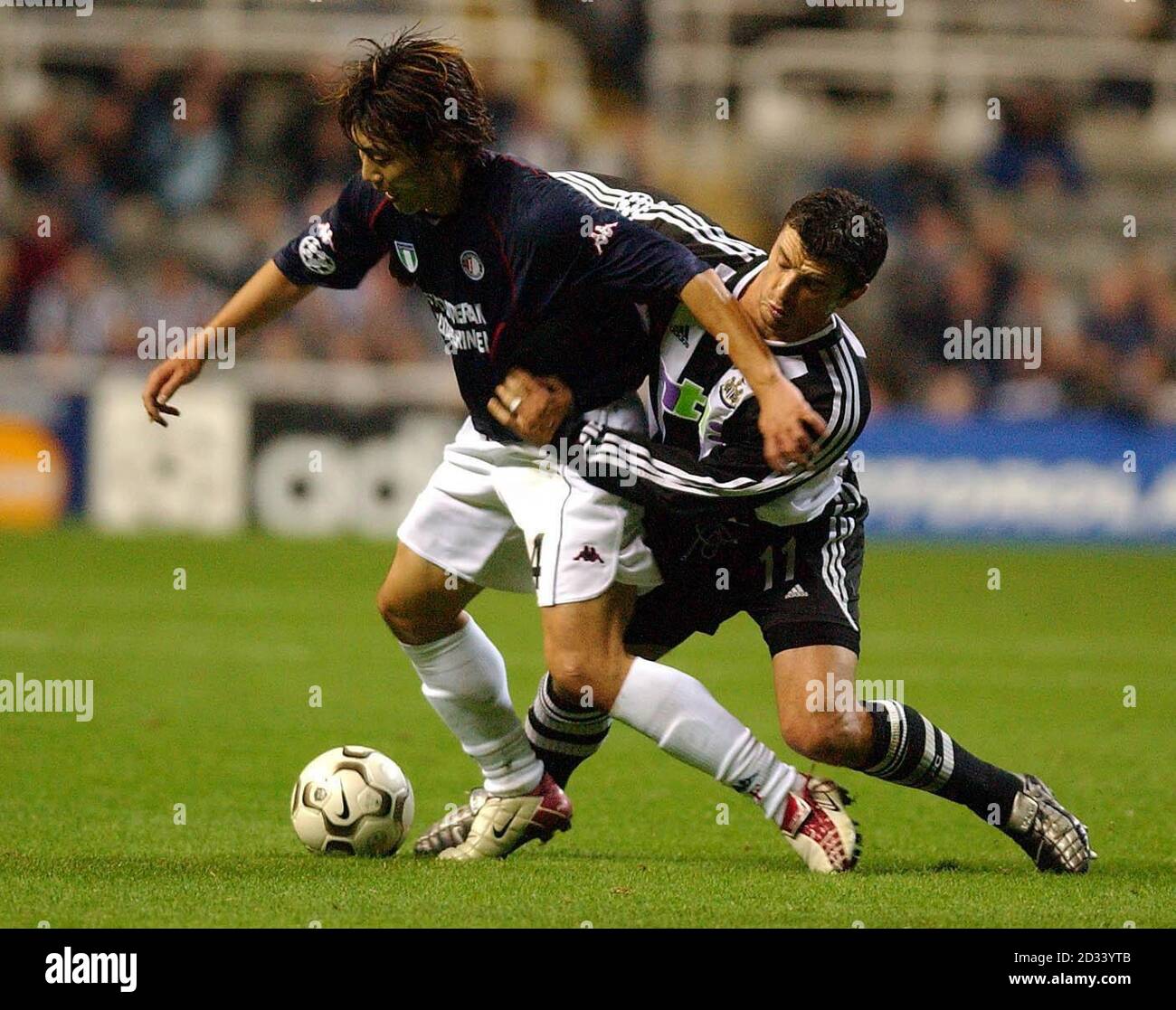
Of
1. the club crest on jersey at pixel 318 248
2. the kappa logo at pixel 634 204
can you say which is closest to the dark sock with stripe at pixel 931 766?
the kappa logo at pixel 634 204

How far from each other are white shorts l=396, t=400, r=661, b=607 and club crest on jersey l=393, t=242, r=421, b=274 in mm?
481

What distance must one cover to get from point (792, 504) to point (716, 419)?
305 millimetres

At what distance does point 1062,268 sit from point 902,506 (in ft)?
16.3

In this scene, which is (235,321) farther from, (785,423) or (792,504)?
(785,423)

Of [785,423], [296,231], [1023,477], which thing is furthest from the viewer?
[296,231]

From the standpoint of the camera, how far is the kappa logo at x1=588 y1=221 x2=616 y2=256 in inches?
199

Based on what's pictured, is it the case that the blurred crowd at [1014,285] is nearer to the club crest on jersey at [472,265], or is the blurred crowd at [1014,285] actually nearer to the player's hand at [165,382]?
the player's hand at [165,382]

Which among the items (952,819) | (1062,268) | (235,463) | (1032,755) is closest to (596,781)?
(952,819)

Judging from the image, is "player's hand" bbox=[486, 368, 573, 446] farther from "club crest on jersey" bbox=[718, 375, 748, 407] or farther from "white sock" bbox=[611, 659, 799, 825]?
"white sock" bbox=[611, 659, 799, 825]

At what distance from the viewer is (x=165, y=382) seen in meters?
5.64

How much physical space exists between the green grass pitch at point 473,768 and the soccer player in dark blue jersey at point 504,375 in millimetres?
387

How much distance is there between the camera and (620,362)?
17.5ft

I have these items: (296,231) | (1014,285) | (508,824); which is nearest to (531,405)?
(508,824)

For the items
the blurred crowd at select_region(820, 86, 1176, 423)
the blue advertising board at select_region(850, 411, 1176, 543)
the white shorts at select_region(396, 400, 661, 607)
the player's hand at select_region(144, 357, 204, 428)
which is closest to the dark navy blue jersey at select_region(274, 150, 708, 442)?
the white shorts at select_region(396, 400, 661, 607)
